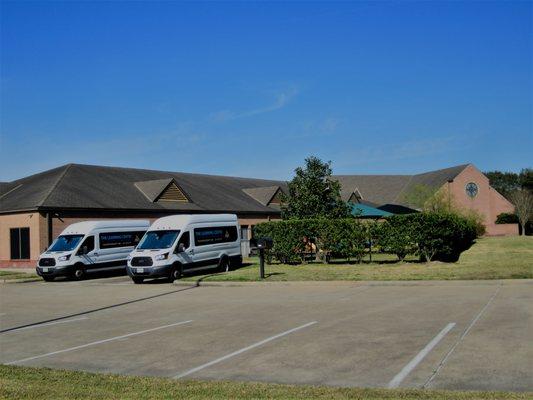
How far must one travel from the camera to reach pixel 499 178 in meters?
111

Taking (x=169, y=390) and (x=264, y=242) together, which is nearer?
(x=169, y=390)

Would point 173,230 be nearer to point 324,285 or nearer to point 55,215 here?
point 324,285

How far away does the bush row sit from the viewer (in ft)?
80.4

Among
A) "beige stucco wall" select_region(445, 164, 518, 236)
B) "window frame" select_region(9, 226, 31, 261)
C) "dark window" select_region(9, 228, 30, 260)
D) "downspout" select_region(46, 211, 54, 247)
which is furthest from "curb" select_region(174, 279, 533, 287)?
"beige stucco wall" select_region(445, 164, 518, 236)

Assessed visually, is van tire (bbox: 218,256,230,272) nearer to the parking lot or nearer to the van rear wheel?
the van rear wheel

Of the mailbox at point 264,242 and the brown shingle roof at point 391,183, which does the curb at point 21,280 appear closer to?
the mailbox at point 264,242

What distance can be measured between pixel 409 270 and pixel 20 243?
22.7 metres

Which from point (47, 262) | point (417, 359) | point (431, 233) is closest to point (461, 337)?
point (417, 359)

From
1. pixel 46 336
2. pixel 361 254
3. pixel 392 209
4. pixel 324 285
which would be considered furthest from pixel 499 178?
pixel 46 336

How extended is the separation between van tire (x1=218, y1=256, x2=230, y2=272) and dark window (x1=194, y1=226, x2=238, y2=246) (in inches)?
31.8

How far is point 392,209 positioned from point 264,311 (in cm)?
2751

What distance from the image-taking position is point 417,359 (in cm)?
789

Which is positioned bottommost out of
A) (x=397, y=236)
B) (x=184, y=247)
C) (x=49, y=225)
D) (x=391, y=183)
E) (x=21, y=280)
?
(x=21, y=280)

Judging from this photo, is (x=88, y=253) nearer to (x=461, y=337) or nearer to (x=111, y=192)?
(x=111, y=192)
